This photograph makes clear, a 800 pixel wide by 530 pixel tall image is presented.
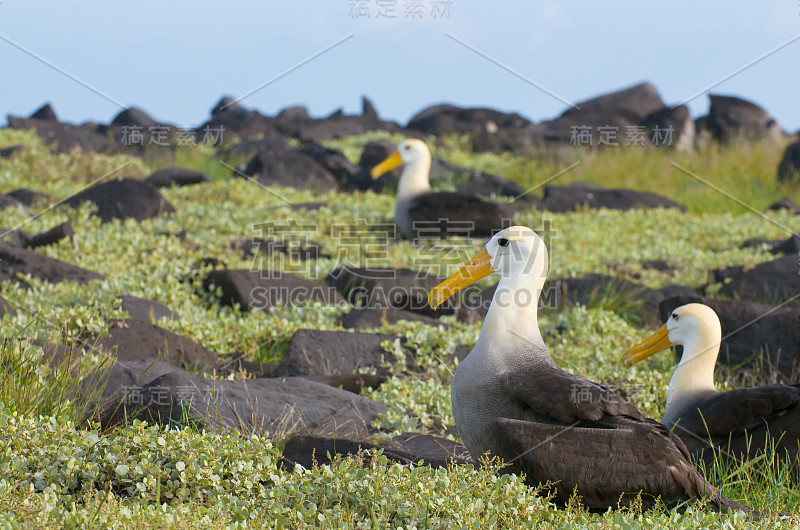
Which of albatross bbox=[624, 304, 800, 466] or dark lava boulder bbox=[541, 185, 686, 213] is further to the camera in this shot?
dark lava boulder bbox=[541, 185, 686, 213]

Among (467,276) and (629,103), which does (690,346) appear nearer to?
(467,276)

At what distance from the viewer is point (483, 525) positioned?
142 inches

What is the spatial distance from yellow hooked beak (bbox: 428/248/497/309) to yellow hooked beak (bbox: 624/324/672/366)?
1973mm

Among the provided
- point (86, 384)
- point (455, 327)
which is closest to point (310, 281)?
point (455, 327)

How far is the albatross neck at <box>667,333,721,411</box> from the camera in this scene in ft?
18.8

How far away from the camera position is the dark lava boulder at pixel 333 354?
275 inches

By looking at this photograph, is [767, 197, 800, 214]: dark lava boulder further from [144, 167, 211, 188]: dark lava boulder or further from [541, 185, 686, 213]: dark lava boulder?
[144, 167, 211, 188]: dark lava boulder

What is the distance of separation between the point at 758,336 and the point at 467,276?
3.79 meters

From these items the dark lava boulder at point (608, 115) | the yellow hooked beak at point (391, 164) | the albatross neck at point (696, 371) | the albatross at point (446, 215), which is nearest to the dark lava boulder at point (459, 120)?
the dark lava boulder at point (608, 115)

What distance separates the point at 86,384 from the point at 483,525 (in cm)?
277

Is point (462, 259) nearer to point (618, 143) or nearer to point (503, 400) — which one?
point (503, 400)

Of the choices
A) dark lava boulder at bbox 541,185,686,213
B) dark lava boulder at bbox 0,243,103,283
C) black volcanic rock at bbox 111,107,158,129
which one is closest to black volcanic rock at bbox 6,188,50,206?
dark lava boulder at bbox 0,243,103,283

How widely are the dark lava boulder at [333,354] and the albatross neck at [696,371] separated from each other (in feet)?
7.39

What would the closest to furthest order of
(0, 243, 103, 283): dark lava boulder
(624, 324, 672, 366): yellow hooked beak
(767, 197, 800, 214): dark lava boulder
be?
(624, 324, 672, 366): yellow hooked beak < (0, 243, 103, 283): dark lava boulder < (767, 197, 800, 214): dark lava boulder
